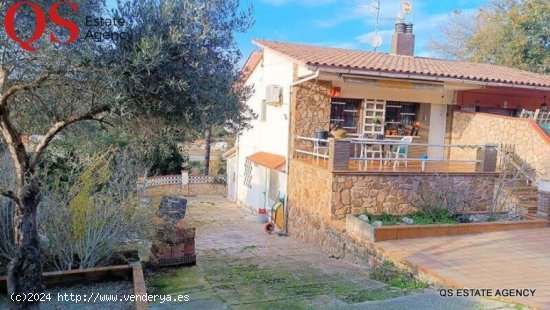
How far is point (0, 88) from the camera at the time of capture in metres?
5.48

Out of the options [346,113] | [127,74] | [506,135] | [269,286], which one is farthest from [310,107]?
[127,74]

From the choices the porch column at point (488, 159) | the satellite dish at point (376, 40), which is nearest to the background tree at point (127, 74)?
the porch column at point (488, 159)

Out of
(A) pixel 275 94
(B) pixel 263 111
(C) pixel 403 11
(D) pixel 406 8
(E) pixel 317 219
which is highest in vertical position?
(D) pixel 406 8

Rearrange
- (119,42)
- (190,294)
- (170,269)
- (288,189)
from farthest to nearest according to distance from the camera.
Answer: (288,189) < (170,269) < (190,294) < (119,42)

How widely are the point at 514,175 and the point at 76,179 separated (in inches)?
542

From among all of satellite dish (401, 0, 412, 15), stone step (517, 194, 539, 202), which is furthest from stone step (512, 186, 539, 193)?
satellite dish (401, 0, 412, 15)

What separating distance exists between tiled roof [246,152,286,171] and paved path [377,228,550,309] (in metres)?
7.46

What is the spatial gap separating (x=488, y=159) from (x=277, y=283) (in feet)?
29.8

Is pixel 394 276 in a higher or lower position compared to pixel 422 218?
lower

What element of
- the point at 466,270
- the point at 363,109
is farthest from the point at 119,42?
the point at 363,109

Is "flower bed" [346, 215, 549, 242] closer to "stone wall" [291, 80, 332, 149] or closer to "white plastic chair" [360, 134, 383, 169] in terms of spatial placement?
"white plastic chair" [360, 134, 383, 169]

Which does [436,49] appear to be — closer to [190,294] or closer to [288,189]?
[288,189]

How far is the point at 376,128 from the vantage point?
17875 millimetres

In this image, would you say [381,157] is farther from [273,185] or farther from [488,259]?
[488,259]
